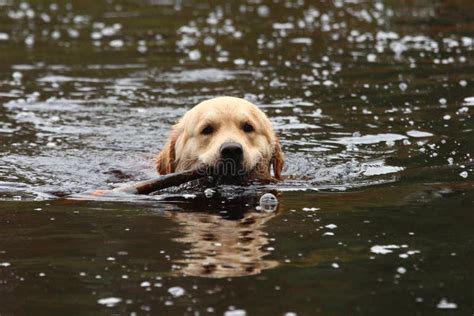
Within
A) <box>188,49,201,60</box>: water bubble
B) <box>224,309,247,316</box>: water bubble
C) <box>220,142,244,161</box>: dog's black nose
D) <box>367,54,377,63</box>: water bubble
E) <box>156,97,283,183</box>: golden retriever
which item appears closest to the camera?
<box>224,309,247,316</box>: water bubble

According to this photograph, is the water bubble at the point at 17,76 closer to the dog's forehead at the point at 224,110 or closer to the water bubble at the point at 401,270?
the dog's forehead at the point at 224,110

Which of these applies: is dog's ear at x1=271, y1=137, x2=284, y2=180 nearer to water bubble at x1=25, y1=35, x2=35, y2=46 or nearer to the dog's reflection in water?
the dog's reflection in water

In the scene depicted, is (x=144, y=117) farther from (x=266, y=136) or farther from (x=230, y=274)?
(x=230, y=274)

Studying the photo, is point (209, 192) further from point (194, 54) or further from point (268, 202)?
point (194, 54)

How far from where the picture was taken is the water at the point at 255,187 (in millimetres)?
5355

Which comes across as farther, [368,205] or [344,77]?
[344,77]

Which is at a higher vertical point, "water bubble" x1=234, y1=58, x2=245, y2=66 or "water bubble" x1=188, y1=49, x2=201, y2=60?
"water bubble" x1=188, y1=49, x2=201, y2=60

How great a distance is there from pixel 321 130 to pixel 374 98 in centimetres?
210

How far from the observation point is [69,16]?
80.4 feet

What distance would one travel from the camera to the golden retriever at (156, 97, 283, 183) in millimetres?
7691

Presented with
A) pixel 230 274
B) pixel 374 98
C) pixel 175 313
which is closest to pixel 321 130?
pixel 374 98

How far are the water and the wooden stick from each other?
13 centimetres

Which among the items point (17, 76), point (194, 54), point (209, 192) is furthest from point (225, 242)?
point (194, 54)

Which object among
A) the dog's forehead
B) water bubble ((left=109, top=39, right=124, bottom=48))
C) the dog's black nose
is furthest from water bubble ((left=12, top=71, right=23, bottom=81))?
the dog's black nose
